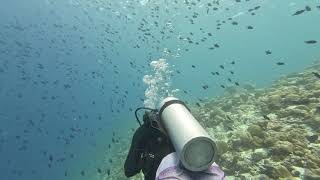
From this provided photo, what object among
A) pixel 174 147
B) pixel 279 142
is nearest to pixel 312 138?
pixel 279 142

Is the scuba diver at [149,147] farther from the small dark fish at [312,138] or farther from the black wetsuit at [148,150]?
the small dark fish at [312,138]

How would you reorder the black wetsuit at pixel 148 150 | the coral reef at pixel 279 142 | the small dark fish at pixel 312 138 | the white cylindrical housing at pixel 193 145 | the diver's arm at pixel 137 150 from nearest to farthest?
the white cylindrical housing at pixel 193 145, the black wetsuit at pixel 148 150, the diver's arm at pixel 137 150, the coral reef at pixel 279 142, the small dark fish at pixel 312 138

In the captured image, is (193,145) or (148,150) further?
(148,150)

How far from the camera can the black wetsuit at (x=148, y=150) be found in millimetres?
4043

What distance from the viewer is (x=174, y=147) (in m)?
3.56

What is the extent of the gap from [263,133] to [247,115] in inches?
186

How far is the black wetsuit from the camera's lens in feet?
13.3

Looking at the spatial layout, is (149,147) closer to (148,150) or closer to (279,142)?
(148,150)

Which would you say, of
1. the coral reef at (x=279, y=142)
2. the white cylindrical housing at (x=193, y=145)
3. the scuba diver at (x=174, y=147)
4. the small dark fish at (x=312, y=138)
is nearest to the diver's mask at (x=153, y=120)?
the scuba diver at (x=174, y=147)

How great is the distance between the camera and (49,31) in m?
123

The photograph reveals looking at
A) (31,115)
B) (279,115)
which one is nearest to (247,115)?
(279,115)

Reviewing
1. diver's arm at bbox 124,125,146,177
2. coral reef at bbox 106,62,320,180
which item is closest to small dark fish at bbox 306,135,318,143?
coral reef at bbox 106,62,320,180

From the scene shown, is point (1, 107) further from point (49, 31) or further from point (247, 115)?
point (247, 115)

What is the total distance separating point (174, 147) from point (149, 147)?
64cm
